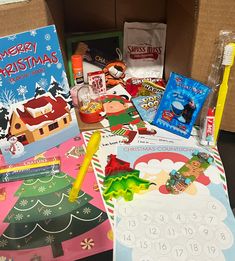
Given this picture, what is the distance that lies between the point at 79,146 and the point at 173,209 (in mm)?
285

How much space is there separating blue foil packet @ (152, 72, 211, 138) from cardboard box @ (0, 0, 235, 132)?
0.11ft

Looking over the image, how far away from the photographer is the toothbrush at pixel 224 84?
70 centimetres

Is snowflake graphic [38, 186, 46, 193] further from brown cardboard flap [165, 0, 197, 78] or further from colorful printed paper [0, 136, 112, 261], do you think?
brown cardboard flap [165, 0, 197, 78]

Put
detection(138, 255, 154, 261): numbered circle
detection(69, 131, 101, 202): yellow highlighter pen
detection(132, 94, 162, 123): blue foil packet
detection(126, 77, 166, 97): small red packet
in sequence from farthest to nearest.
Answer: detection(126, 77, 166, 97): small red packet → detection(132, 94, 162, 123): blue foil packet → detection(69, 131, 101, 202): yellow highlighter pen → detection(138, 255, 154, 261): numbered circle

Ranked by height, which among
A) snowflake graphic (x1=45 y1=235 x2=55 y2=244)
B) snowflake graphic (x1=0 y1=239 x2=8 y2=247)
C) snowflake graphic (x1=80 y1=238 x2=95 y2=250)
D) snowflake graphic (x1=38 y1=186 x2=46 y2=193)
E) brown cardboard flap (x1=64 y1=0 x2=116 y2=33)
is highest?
brown cardboard flap (x1=64 y1=0 x2=116 y2=33)

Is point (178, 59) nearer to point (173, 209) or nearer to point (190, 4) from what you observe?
point (190, 4)

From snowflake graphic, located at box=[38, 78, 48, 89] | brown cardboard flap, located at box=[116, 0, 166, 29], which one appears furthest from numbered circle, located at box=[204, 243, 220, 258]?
brown cardboard flap, located at box=[116, 0, 166, 29]

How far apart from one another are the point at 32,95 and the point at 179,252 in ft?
1.50

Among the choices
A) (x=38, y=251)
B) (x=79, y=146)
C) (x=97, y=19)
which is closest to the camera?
(x=38, y=251)

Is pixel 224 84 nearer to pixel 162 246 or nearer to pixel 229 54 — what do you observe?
pixel 229 54

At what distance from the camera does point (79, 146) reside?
801 mm

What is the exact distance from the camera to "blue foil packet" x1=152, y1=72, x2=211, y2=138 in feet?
2.56

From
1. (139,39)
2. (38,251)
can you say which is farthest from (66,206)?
(139,39)

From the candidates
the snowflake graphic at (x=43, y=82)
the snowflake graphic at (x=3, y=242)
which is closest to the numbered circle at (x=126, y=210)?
the snowflake graphic at (x=3, y=242)
